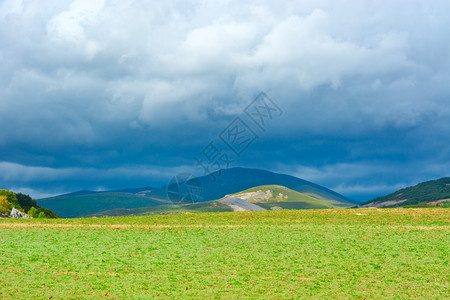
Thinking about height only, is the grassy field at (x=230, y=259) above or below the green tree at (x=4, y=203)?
below

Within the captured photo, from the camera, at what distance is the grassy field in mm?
28078

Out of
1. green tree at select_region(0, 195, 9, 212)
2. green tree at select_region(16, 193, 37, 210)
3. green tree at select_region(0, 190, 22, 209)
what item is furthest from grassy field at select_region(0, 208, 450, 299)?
green tree at select_region(16, 193, 37, 210)

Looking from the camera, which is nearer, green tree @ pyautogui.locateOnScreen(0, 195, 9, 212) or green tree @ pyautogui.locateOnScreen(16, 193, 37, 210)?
green tree @ pyautogui.locateOnScreen(0, 195, 9, 212)

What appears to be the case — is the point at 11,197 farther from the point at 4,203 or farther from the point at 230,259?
the point at 230,259

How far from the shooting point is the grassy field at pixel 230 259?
2808 centimetres

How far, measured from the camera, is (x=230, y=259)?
38.1 meters

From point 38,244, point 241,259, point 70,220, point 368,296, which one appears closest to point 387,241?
point 241,259

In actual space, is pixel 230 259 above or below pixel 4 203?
below

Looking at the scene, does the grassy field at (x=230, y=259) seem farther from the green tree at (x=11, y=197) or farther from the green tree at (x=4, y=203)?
the green tree at (x=11, y=197)

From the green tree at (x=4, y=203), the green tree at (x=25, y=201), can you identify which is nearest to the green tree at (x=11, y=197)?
the green tree at (x=25, y=201)

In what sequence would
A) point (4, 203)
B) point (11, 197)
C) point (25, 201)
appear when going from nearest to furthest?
point (4, 203) < point (11, 197) < point (25, 201)

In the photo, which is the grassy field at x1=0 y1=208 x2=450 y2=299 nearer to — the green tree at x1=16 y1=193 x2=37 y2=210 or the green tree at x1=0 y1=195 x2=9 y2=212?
the green tree at x1=0 y1=195 x2=9 y2=212

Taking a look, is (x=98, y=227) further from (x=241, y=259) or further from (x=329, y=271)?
(x=329, y=271)

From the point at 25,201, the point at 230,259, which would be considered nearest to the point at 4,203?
the point at 25,201
